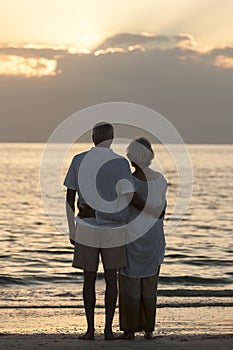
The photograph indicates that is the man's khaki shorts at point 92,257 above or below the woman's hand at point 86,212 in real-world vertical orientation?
below

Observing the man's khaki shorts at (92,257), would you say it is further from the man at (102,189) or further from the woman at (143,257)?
the woman at (143,257)

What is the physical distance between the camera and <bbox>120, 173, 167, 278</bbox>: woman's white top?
24.4 ft

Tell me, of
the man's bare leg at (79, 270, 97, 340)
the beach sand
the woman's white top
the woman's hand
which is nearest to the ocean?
the beach sand

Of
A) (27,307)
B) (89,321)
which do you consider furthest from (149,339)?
(27,307)

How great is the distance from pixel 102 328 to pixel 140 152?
3.00m

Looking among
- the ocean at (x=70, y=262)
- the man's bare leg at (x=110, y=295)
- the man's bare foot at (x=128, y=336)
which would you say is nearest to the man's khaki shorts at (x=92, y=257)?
the man's bare leg at (x=110, y=295)

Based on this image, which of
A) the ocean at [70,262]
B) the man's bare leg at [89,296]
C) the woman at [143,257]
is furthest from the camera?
the ocean at [70,262]

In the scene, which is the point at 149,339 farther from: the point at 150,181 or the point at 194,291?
the point at 194,291

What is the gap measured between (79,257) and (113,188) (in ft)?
2.48

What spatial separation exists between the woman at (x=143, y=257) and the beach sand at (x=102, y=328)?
0.85 ft

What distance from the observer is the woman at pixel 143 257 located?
24.4ft

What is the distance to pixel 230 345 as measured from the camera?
286 inches

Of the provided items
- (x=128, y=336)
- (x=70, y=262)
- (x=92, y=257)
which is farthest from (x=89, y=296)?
(x=70, y=262)

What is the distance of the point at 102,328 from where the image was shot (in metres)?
9.44
